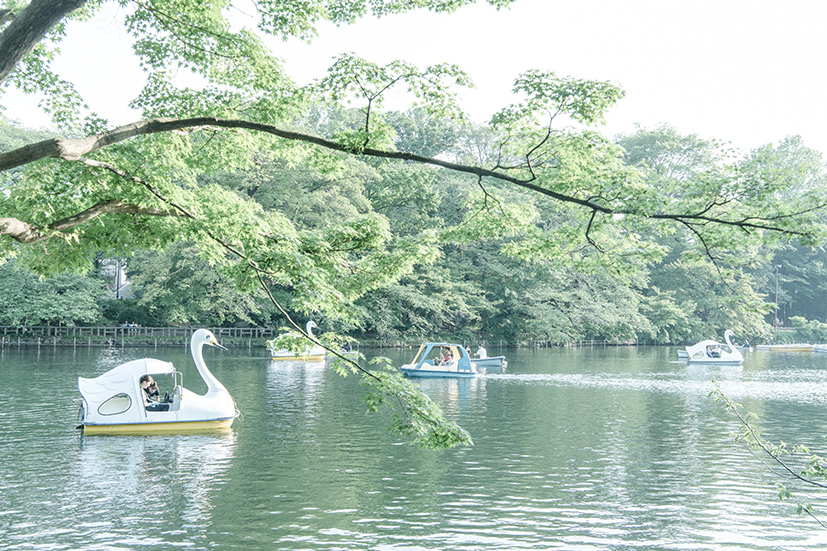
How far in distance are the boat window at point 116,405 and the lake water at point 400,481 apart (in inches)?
27.5

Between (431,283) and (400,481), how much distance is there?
36620 mm

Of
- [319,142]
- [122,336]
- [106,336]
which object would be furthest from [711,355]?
[319,142]

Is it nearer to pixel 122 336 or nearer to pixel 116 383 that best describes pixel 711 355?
pixel 122 336

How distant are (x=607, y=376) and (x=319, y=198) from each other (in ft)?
65.4

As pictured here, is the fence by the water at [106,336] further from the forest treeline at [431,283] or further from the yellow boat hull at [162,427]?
the yellow boat hull at [162,427]

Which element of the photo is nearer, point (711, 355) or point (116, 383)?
point (116, 383)

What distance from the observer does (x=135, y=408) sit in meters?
16.0

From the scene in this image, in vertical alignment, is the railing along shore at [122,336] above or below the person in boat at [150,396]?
above

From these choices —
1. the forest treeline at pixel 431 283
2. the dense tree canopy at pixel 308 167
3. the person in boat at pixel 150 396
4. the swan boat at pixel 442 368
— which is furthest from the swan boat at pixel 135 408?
the swan boat at pixel 442 368

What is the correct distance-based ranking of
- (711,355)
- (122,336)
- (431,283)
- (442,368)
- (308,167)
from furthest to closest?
1. (431,283)
2. (711,355)
3. (122,336)
4. (442,368)
5. (308,167)

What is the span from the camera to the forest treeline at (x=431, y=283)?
1626 inches

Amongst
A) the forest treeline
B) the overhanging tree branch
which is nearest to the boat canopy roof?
the overhanging tree branch

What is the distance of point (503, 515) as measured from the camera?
1030 centimetres

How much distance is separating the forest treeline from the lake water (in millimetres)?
10327
